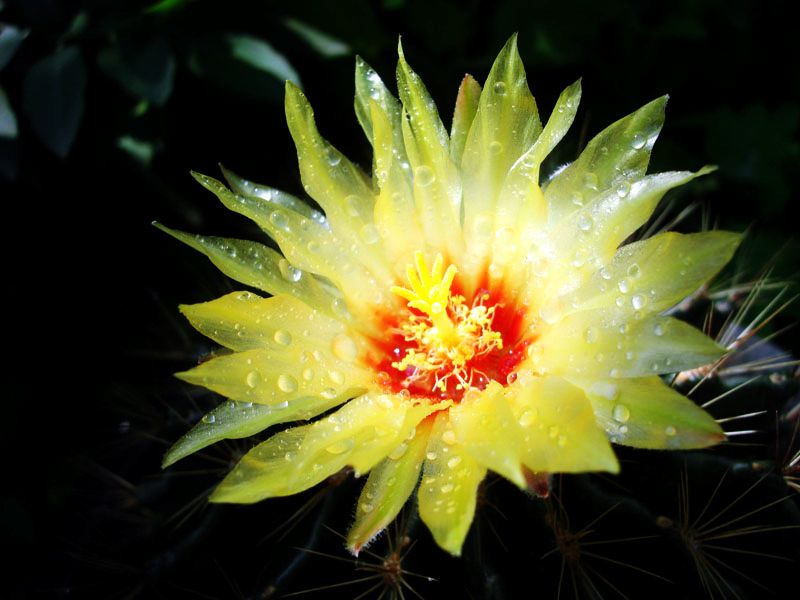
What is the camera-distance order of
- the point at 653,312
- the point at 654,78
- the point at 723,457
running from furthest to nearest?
the point at 654,78 → the point at 723,457 → the point at 653,312

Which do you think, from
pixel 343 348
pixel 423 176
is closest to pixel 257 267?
pixel 343 348

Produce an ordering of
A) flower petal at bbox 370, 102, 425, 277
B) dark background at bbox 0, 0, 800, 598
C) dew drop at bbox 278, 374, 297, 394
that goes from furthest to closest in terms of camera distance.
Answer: dark background at bbox 0, 0, 800, 598
flower petal at bbox 370, 102, 425, 277
dew drop at bbox 278, 374, 297, 394

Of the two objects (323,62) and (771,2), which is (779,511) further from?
(771,2)

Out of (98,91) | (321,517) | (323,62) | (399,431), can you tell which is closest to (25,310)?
(98,91)

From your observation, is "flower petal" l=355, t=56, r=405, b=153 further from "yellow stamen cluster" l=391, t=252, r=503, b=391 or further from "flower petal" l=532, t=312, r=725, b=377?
"flower petal" l=532, t=312, r=725, b=377

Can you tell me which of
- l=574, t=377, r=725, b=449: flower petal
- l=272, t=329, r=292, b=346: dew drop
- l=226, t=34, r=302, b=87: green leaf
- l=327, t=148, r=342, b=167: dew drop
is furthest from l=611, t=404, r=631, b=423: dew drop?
l=226, t=34, r=302, b=87: green leaf

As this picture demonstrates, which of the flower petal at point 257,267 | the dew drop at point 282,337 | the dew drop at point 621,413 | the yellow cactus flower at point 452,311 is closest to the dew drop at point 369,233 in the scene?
the yellow cactus flower at point 452,311

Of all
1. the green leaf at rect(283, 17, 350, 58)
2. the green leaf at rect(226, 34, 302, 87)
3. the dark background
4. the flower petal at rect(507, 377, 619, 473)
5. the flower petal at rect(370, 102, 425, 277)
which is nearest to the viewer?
the flower petal at rect(507, 377, 619, 473)
